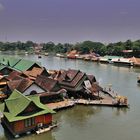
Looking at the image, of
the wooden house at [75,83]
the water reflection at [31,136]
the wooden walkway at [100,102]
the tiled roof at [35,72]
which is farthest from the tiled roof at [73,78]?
the water reflection at [31,136]

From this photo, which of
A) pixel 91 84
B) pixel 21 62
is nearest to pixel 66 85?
pixel 91 84

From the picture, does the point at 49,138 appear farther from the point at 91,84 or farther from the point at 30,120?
the point at 91,84

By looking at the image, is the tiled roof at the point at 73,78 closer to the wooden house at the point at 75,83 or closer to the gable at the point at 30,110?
the wooden house at the point at 75,83

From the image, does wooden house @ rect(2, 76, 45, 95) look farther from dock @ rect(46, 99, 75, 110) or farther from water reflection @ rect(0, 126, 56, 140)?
water reflection @ rect(0, 126, 56, 140)

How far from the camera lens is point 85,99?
3591 cm

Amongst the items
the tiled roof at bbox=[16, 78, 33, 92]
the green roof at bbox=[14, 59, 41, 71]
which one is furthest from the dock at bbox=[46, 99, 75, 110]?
the green roof at bbox=[14, 59, 41, 71]

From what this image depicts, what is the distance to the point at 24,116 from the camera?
24.9 m

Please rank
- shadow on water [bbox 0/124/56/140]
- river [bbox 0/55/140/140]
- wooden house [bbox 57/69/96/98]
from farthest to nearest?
1. wooden house [bbox 57/69/96/98]
2. river [bbox 0/55/140/140]
3. shadow on water [bbox 0/124/56/140]

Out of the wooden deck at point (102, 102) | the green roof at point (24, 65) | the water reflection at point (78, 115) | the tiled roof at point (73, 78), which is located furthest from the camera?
the green roof at point (24, 65)

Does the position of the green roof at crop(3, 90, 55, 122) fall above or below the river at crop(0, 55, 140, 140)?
above

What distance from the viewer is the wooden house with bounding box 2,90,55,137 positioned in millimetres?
24500

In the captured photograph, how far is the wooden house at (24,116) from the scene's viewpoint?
2450 cm

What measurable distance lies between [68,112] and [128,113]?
21.9 feet

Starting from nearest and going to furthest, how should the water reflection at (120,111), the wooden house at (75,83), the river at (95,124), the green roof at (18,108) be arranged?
the green roof at (18,108), the river at (95,124), the water reflection at (120,111), the wooden house at (75,83)
